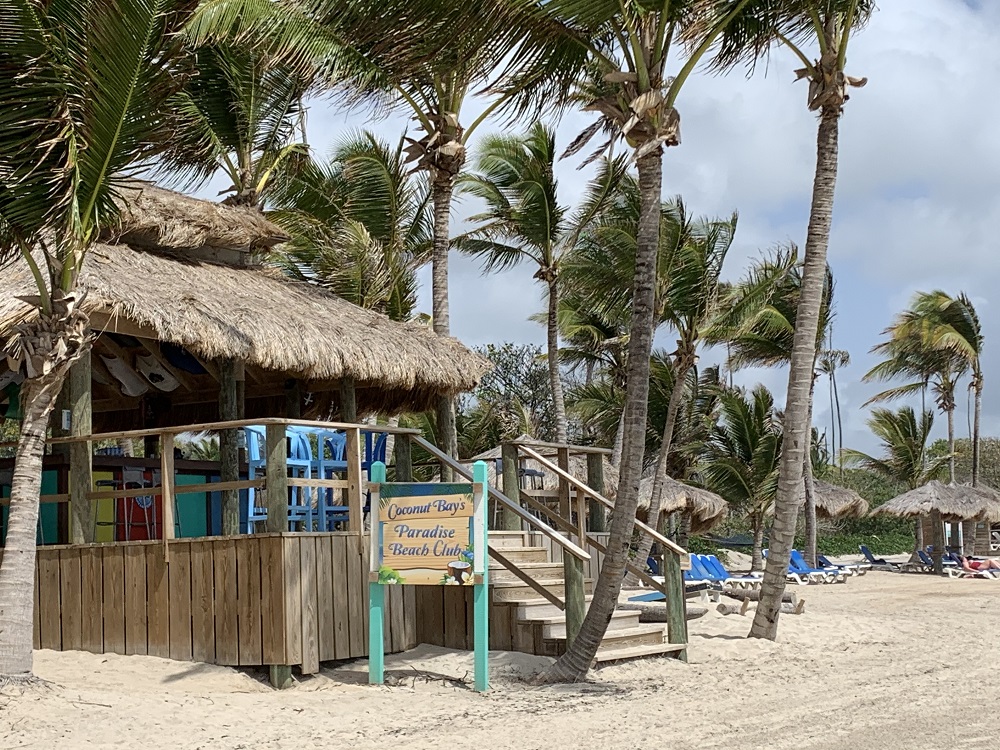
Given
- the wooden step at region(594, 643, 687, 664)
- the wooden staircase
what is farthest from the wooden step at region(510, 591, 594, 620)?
the wooden step at region(594, 643, 687, 664)

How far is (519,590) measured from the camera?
999 cm

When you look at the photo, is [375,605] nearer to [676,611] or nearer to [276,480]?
[276,480]

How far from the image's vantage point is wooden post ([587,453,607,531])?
12.0 metres

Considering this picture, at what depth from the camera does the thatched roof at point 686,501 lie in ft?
79.7

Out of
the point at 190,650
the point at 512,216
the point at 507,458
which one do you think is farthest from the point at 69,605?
the point at 512,216

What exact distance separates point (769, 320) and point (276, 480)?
18901 mm

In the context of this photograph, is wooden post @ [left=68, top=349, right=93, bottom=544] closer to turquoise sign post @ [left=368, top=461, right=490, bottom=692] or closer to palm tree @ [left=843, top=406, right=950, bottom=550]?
turquoise sign post @ [left=368, top=461, right=490, bottom=692]

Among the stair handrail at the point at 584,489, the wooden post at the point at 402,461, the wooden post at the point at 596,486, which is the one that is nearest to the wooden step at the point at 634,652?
the stair handrail at the point at 584,489

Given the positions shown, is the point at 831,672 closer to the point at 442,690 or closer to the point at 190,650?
the point at 442,690

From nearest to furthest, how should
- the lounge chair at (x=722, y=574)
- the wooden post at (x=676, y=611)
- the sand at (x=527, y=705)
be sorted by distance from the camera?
the sand at (x=527, y=705) < the wooden post at (x=676, y=611) < the lounge chair at (x=722, y=574)

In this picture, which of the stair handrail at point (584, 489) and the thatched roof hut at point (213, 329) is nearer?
the thatched roof hut at point (213, 329)

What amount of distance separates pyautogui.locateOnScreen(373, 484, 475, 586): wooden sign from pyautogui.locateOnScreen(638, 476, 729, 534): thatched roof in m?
15.7

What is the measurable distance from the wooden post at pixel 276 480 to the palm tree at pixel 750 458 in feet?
66.0

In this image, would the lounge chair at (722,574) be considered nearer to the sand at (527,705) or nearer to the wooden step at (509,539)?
the sand at (527,705)
